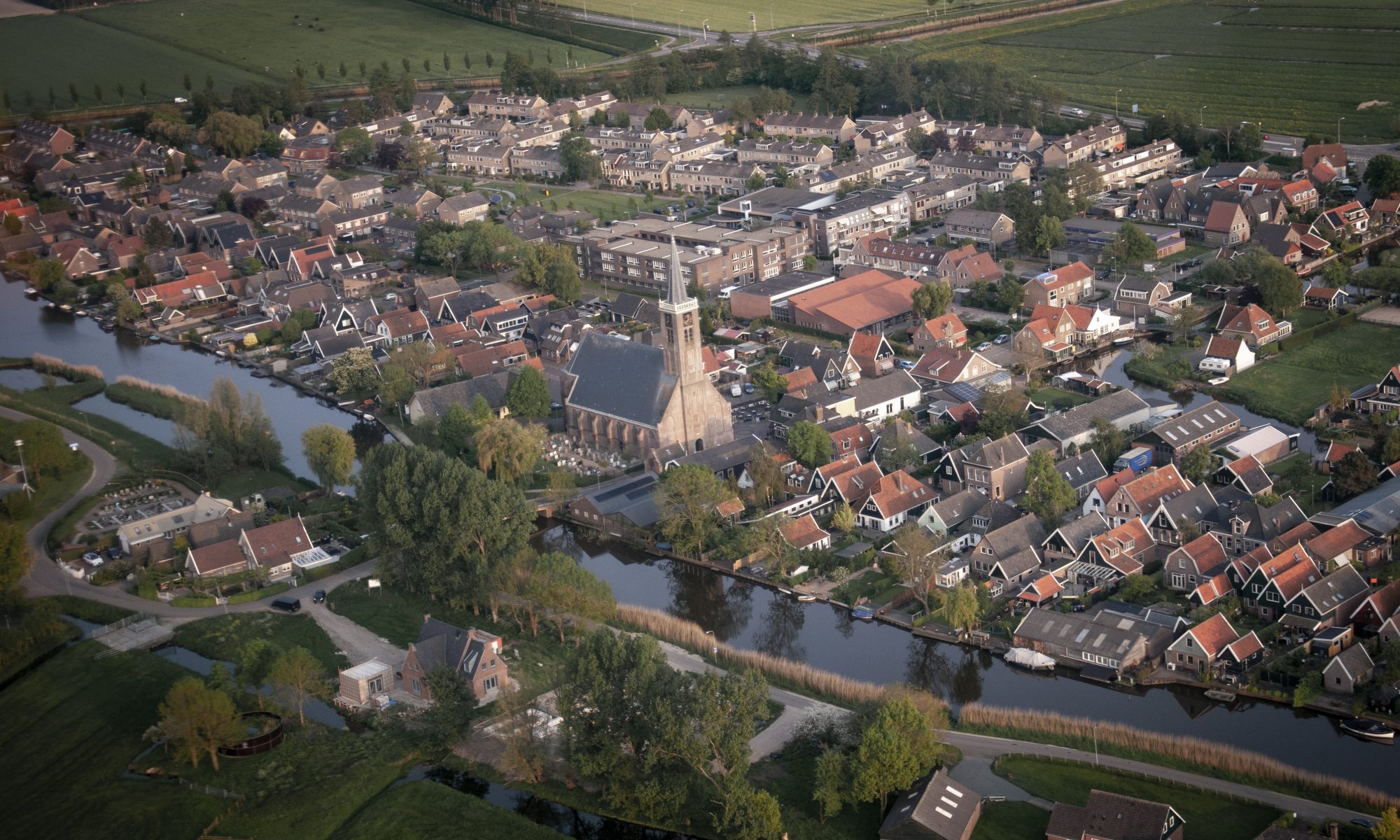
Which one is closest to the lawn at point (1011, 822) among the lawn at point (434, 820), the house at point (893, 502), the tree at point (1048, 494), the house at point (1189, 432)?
the lawn at point (434, 820)

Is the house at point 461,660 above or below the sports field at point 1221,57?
above

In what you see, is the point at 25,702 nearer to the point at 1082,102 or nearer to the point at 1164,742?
the point at 1164,742

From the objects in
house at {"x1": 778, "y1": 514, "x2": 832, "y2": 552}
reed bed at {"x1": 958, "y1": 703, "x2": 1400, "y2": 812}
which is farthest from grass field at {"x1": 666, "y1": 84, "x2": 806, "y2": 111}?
reed bed at {"x1": 958, "y1": 703, "x2": 1400, "y2": 812}

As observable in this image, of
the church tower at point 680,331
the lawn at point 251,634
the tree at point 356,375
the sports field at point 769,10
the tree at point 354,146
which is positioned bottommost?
the tree at point 354,146

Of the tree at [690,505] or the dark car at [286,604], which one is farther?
the tree at [690,505]

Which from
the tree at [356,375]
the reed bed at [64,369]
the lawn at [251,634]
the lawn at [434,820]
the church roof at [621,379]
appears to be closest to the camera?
the lawn at [434,820]

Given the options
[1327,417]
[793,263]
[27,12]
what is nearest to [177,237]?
[793,263]

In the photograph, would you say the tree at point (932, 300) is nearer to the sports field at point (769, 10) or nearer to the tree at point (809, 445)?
the tree at point (809, 445)

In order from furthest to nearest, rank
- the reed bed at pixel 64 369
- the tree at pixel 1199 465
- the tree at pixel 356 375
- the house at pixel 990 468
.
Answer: the reed bed at pixel 64 369 → the tree at pixel 356 375 → the house at pixel 990 468 → the tree at pixel 1199 465
